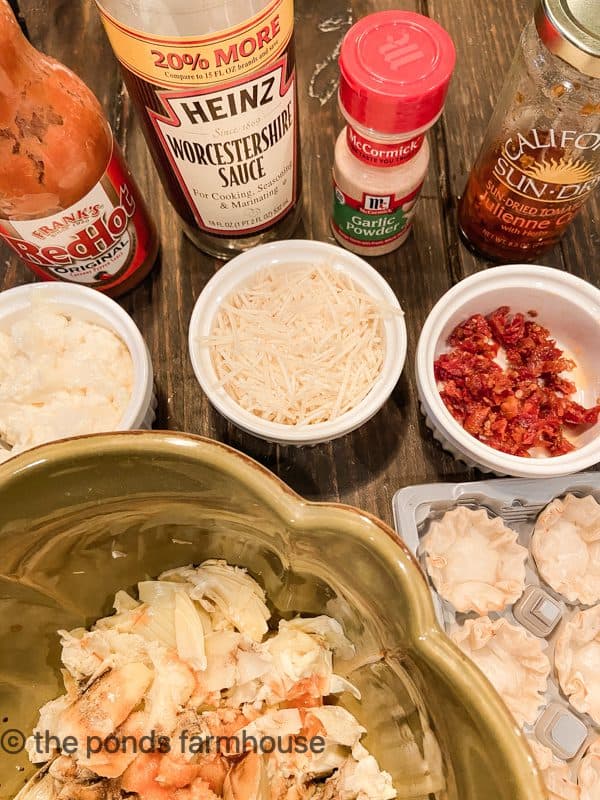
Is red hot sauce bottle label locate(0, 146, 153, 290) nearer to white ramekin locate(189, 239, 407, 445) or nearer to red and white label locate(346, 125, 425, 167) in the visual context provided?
white ramekin locate(189, 239, 407, 445)

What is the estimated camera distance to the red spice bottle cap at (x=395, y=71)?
75 cm

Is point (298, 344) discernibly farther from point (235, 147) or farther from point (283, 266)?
point (235, 147)

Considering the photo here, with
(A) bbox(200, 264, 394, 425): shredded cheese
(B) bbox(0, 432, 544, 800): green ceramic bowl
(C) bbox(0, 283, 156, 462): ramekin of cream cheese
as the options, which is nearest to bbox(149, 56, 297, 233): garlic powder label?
(A) bbox(200, 264, 394, 425): shredded cheese

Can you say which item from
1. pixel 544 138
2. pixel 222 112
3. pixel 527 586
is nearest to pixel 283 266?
pixel 222 112

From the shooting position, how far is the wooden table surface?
94 centimetres

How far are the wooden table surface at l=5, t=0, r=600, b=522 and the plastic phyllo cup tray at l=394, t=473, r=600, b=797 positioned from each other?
0.06 m

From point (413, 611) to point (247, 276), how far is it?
55cm

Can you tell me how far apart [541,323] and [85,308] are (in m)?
0.69

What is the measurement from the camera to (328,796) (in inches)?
26.1

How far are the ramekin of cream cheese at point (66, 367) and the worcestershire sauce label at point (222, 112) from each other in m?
0.21

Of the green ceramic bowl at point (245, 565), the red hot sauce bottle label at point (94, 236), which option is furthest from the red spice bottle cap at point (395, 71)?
the green ceramic bowl at point (245, 565)

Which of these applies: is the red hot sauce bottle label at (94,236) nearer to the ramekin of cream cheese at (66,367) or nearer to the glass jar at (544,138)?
the ramekin of cream cheese at (66,367)

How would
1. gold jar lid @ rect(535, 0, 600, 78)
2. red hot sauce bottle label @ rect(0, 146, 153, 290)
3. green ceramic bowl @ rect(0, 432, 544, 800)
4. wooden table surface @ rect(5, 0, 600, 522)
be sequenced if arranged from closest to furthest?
green ceramic bowl @ rect(0, 432, 544, 800) → gold jar lid @ rect(535, 0, 600, 78) → red hot sauce bottle label @ rect(0, 146, 153, 290) → wooden table surface @ rect(5, 0, 600, 522)

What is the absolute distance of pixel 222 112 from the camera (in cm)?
74
